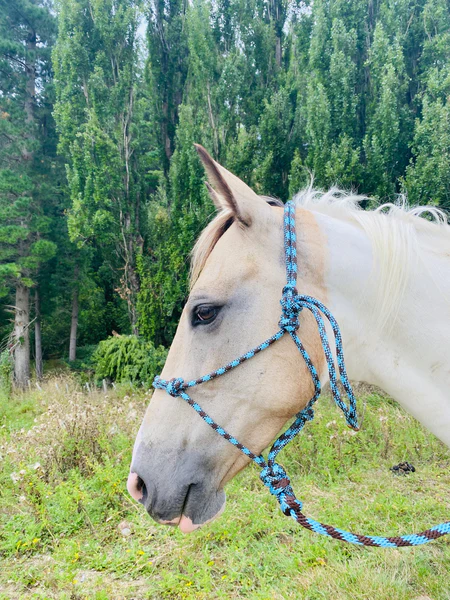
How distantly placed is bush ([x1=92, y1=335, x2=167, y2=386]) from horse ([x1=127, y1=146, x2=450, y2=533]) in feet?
26.0

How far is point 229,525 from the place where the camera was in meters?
3.00

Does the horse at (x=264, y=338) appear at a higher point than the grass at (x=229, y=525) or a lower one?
higher

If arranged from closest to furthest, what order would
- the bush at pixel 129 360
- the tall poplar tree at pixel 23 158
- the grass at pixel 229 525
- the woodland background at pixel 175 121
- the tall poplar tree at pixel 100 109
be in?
the grass at pixel 229 525 → the woodland background at pixel 175 121 → the bush at pixel 129 360 → the tall poplar tree at pixel 100 109 → the tall poplar tree at pixel 23 158

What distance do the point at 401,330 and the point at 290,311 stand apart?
1.28ft

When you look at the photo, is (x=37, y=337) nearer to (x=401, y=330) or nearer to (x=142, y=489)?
(x=142, y=489)

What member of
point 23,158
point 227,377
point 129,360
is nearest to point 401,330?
point 227,377

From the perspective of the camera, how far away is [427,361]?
3.91 ft

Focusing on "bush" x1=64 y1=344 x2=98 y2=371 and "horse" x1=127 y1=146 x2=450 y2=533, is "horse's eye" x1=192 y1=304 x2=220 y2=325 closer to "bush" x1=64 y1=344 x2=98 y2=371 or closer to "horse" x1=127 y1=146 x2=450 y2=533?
"horse" x1=127 y1=146 x2=450 y2=533

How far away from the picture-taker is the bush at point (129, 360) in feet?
30.2

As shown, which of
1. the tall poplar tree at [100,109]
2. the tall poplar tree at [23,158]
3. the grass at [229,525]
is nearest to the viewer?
the grass at [229,525]

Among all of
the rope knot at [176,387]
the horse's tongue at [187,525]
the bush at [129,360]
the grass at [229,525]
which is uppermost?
the rope knot at [176,387]

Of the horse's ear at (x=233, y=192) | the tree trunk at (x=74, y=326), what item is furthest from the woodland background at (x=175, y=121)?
the horse's ear at (x=233, y=192)

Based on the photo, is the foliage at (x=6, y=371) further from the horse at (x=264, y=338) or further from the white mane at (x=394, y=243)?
the white mane at (x=394, y=243)

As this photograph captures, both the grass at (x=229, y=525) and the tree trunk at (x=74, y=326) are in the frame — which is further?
the tree trunk at (x=74, y=326)
